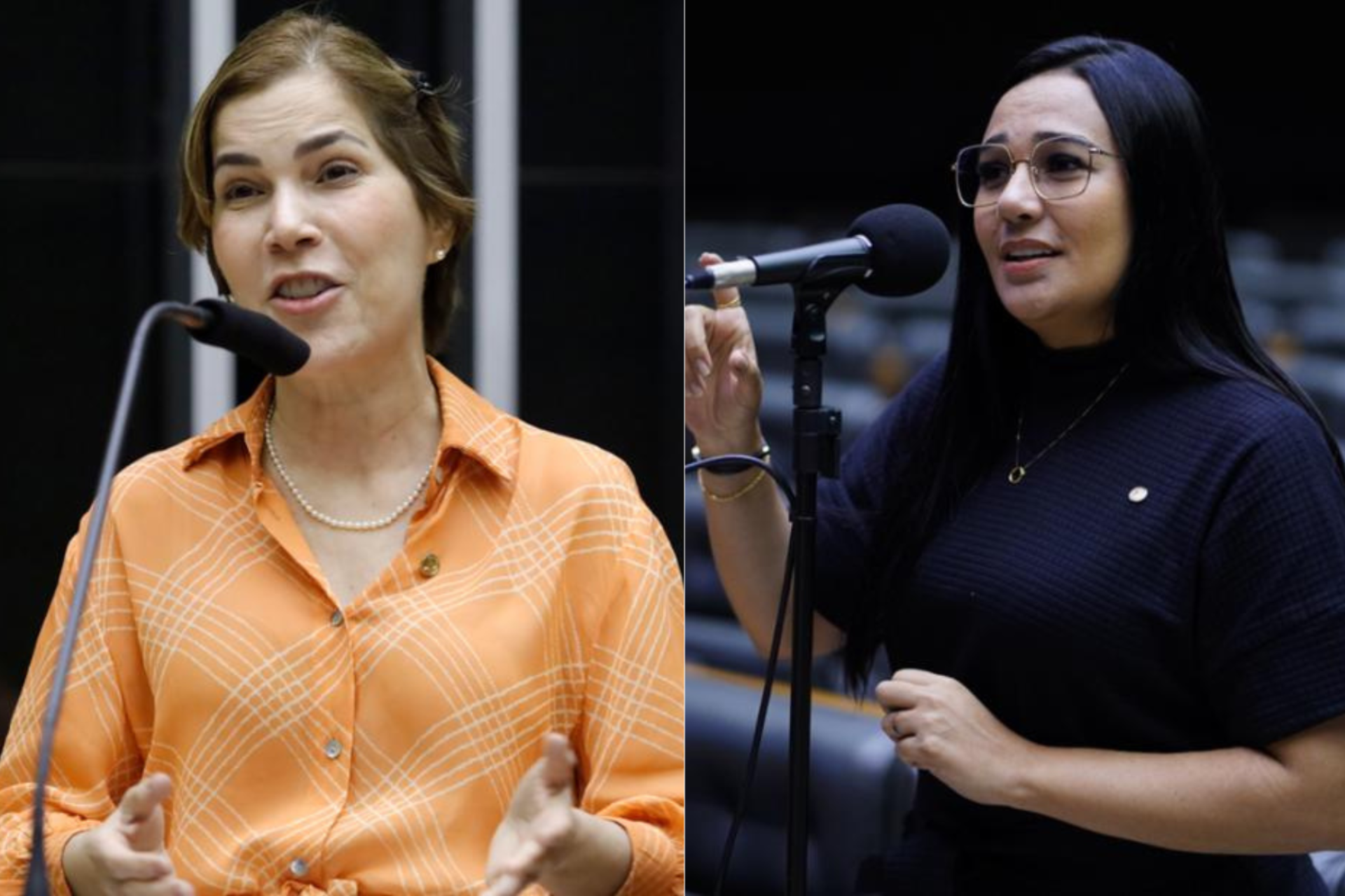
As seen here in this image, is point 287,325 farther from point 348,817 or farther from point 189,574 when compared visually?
point 348,817

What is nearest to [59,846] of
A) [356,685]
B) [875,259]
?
[356,685]

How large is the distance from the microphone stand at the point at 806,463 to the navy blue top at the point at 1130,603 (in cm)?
20

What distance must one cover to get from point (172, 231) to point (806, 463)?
59 cm

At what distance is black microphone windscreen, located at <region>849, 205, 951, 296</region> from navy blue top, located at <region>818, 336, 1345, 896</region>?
0.18m

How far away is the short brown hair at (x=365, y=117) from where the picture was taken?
4.26 feet

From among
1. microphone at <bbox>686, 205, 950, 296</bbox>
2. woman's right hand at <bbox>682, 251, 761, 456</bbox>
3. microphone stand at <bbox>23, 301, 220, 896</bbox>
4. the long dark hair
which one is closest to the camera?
microphone stand at <bbox>23, 301, 220, 896</bbox>

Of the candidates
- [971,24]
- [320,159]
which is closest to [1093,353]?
[971,24]

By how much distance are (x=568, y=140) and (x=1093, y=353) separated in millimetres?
488

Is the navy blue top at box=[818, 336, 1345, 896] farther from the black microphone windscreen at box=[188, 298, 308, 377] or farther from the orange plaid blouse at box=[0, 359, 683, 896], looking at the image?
the black microphone windscreen at box=[188, 298, 308, 377]

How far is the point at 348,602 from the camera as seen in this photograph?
1294 mm

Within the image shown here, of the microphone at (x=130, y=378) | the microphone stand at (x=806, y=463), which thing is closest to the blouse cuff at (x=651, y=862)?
the microphone stand at (x=806, y=463)

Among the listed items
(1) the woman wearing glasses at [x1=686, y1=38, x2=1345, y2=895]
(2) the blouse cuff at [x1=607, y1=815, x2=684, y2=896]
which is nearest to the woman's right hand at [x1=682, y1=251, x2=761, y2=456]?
(1) the woman wearing glasses at [x1=686, y1=38, x2=1345, y2=895]

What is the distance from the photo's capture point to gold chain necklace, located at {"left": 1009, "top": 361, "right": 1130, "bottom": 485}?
142cm

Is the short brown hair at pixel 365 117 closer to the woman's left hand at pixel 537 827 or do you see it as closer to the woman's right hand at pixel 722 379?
the woman's right hand at pixel 722 379
